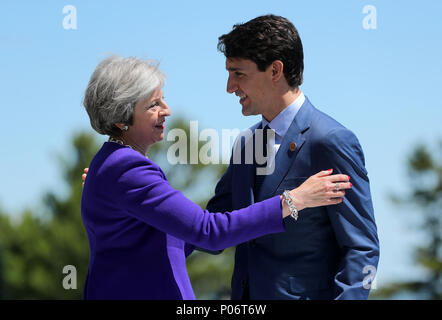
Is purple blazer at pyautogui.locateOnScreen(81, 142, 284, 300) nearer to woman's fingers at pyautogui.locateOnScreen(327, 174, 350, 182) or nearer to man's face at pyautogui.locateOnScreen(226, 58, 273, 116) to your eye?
woman's fingers at pyautogui.locateOnScreen(327, 174, 350, 182)

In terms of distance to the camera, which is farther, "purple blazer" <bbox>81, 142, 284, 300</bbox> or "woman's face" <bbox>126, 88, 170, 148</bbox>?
"woman's face" <bbox>126, 88, 170, 148</bbox>

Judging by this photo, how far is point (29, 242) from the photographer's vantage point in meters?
32.1

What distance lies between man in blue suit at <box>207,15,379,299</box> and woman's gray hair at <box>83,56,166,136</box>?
63 centimetres

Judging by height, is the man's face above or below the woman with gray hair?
above

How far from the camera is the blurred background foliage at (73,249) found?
29438mm

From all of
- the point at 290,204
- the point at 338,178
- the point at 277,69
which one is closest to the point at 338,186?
the point at 338,178

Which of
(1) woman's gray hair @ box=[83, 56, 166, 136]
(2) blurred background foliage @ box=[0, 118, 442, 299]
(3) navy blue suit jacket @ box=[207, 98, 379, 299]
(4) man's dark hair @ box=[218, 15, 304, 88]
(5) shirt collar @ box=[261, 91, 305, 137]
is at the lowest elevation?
(2) blurred background foliage @ box=[0, 118, 442, 299]

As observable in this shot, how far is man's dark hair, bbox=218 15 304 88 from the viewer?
3.51 meters

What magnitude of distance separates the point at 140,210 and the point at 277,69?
1210mm

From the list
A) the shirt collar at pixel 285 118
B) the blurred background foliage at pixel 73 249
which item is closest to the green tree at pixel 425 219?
the blurred background foliage at pixel 73 249

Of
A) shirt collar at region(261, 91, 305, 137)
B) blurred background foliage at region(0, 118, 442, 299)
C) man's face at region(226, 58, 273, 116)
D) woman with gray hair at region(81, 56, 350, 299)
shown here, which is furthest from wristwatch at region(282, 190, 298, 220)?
blurred background foliage at region(0, 118, 442, 299)

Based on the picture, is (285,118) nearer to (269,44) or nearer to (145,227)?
(269,44)

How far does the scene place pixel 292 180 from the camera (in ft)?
10.9
